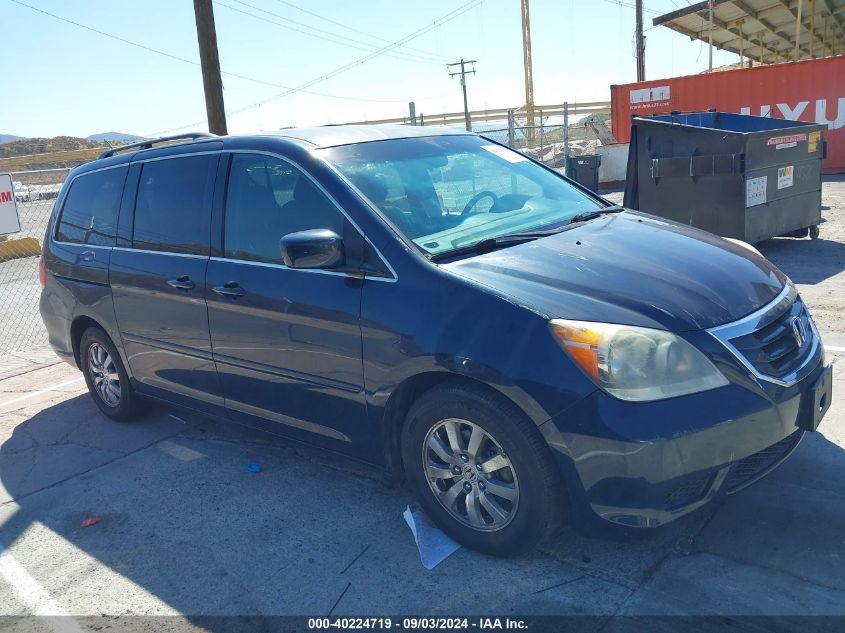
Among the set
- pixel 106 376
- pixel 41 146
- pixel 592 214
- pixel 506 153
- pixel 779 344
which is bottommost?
pixel 106 376

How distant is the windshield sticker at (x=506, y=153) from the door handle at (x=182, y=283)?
190 cm

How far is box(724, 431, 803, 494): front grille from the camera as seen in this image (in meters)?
2.99

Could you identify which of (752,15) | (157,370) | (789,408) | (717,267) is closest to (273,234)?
(157,370)

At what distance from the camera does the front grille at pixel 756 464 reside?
9.80 feet

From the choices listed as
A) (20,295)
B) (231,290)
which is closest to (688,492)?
(231,290)

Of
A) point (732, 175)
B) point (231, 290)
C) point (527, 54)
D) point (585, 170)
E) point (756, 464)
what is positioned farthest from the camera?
point (527, 54)

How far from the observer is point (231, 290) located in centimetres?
404

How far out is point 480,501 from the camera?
3.25 meters

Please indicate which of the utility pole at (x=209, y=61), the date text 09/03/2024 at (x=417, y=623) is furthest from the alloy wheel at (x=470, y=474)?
the utility pole at (x=209, y=61)

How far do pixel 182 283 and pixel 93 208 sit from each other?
1.47 metres

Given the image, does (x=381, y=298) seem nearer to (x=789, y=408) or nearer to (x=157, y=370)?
(x=789, y=408)

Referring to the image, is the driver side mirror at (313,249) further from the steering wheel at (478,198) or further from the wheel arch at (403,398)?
the steering wheel at (478,198)

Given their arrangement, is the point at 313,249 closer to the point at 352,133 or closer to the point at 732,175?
the point at 352,133

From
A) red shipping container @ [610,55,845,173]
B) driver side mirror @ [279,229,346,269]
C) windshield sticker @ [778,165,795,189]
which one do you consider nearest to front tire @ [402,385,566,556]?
driver side mirror @ [279,229,346,269]
